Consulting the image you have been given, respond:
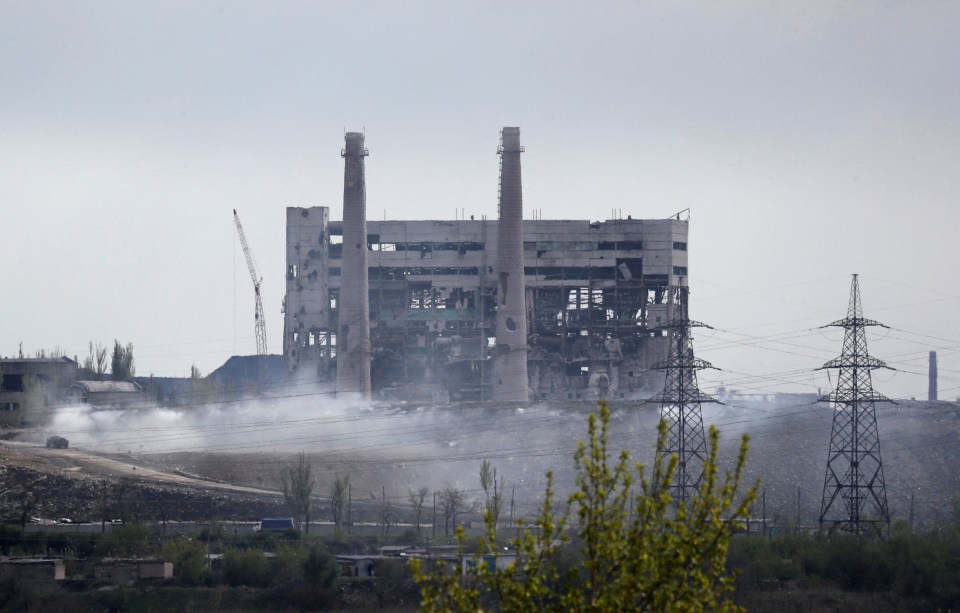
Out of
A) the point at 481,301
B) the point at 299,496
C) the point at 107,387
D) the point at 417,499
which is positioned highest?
the point at 481,301

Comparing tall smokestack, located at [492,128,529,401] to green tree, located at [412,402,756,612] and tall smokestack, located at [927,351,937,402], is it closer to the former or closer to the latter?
tall smokestack, located at [927,351,937,402]

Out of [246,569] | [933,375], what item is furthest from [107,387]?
[933,375]

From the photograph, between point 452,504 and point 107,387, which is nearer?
point 452,504

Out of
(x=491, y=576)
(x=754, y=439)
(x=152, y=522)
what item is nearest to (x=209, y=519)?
(x=152, y=522)

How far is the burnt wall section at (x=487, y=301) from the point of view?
274 ft

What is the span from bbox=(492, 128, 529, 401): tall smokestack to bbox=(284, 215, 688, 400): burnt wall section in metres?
5.06

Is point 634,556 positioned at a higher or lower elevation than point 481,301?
lower

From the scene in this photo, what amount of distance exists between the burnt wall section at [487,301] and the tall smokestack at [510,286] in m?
5.06

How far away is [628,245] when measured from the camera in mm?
85312

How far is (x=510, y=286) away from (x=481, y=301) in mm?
6674

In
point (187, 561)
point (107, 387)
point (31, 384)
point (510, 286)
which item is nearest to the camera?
point (187, 561)

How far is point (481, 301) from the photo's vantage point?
84.1 m

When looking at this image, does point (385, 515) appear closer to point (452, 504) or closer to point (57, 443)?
point (452, 504)

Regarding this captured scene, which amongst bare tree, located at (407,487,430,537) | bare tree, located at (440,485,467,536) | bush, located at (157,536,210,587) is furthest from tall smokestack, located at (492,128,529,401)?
bush, located at (157,536,210,587)
